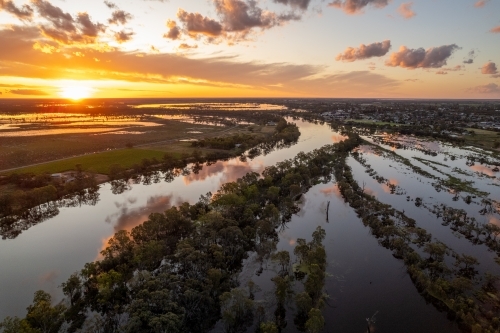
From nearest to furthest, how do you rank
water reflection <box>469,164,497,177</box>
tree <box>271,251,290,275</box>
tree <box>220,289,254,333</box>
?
tree <box>220,289,254,333</box>, tree <box>271,251,290,275</box>, water reflection <box>469,164,497,177</box>

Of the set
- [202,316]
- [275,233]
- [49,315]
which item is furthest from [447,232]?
[49,315]

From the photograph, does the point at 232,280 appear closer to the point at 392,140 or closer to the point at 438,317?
the point at 438,317

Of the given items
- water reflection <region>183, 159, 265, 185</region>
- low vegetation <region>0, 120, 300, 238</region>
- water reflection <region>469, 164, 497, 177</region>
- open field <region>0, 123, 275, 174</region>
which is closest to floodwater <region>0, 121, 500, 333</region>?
water reflection <region>183, 159, 265, 185</region>

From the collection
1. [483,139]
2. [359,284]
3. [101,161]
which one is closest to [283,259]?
[359,284]

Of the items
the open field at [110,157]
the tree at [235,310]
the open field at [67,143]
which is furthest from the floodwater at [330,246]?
the open field at [67,143]

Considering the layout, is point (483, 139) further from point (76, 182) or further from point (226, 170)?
point (76, 182)

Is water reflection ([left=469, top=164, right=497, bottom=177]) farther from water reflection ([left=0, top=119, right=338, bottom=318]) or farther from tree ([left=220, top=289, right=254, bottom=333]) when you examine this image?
tree ([left=220, top=289, right=254, bottom=333])
